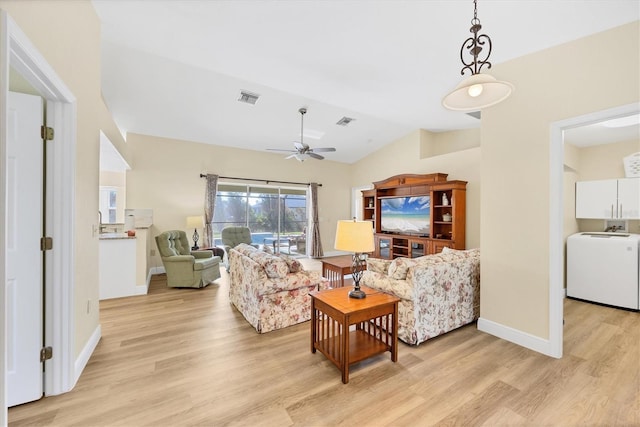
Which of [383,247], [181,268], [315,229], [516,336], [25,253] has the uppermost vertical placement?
[25,253]

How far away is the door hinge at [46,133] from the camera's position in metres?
1.85

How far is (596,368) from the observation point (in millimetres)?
2240

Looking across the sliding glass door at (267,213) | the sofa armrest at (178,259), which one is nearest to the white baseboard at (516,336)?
the sofa armrest at (178,259)

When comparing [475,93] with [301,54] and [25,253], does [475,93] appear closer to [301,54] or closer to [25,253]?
[301,54]

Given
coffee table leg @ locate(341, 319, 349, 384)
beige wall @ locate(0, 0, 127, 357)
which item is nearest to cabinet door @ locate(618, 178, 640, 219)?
coffee table leg @ locate(341, 319, 349, 384)

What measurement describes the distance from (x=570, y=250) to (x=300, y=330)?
4.31m

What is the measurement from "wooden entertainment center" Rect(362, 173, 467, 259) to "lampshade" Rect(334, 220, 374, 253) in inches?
139

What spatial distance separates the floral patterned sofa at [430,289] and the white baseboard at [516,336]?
20cm

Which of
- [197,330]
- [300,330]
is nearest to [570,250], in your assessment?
[300,330]

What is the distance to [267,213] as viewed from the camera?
7.23 meters

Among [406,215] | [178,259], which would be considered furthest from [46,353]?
[406,215]

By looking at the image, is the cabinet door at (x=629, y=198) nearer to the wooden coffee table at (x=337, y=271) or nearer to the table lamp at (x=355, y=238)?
the wooden coffee table at (x=337, y=271)

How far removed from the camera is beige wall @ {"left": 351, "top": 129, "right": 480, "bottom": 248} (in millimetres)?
5125

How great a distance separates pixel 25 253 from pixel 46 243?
0.12 m
